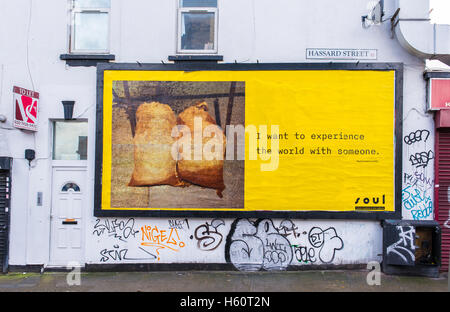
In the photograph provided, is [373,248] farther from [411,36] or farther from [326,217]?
[411,36]

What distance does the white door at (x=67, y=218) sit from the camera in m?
7.64

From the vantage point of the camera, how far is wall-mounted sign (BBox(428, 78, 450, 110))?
7293 mm

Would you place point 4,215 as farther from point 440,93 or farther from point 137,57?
point 440,93

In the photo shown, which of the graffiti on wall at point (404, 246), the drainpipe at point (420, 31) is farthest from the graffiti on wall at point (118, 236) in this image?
the drainpipe at point (420, 31)

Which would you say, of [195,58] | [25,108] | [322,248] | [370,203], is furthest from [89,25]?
[370,203]

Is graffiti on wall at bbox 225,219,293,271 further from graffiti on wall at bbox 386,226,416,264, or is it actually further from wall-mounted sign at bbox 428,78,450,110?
wall-mounted sign at bbox 428,78,450,110

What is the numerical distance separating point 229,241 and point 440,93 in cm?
509

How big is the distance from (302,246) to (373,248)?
4.64ft

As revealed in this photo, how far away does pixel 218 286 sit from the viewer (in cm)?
675

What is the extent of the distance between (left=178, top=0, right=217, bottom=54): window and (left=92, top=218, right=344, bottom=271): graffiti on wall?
363cm

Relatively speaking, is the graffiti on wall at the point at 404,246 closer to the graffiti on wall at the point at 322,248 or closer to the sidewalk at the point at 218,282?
the sidewalk at the point at 218,282

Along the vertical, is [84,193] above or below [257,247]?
above

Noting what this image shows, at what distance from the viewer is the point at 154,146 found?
24.8 feet

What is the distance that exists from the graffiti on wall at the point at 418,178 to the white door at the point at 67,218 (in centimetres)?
657
